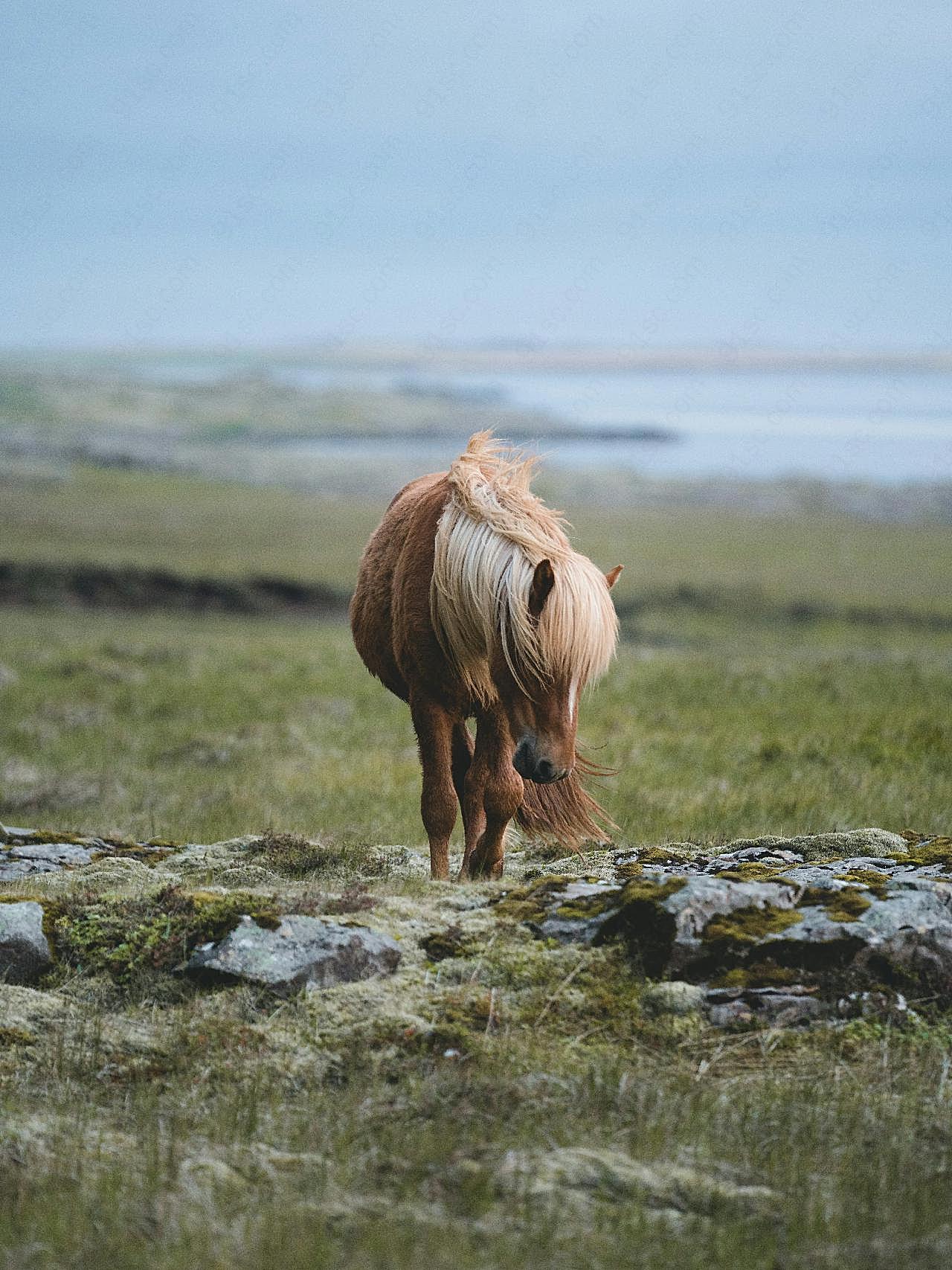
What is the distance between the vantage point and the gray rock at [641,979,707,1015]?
497cm

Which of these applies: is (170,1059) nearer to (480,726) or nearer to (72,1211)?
(72,1211)

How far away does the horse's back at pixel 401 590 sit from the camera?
727 cm

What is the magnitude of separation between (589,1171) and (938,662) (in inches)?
784

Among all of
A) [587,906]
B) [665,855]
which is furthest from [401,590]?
[587,906]

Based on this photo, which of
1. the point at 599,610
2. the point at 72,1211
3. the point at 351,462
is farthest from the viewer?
the point at 351,462

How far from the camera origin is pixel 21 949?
536 centimetres

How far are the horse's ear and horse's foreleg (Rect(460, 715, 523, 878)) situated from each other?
105 centimetres

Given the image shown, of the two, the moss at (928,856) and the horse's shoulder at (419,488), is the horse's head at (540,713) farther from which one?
the horse's shoulder at (419,488)

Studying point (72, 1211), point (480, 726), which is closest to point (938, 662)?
point (480, 726)

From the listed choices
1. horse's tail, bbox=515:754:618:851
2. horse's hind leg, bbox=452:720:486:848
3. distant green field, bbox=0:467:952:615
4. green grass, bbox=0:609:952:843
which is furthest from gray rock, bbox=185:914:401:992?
distant green field, bbox=0:467:952:615

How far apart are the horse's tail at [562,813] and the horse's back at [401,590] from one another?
1.07 metres

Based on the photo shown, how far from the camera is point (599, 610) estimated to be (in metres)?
6.54

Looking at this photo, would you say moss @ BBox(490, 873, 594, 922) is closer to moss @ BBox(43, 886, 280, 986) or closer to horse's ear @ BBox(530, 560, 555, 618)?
moss @ BBox(43, 886, 280, 986)

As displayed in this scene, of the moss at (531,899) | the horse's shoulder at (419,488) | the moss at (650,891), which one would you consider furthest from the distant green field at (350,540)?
the moss at (650,891)
